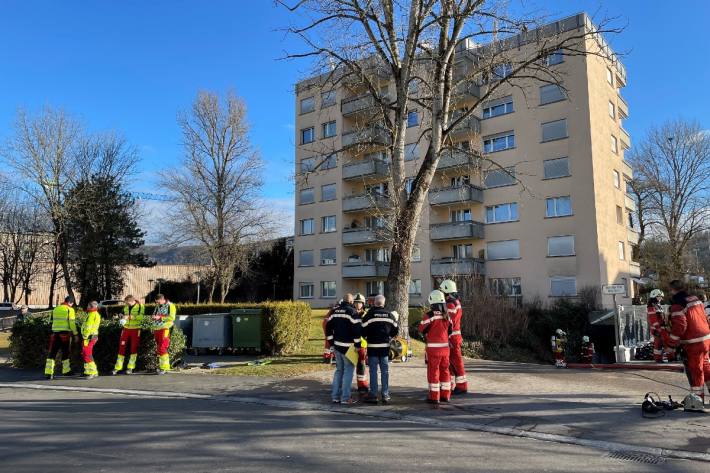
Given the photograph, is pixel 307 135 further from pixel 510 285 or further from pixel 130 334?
pixel 130 334

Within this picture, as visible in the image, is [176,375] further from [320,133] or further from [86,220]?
[320,133]

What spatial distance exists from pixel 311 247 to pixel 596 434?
133 ft

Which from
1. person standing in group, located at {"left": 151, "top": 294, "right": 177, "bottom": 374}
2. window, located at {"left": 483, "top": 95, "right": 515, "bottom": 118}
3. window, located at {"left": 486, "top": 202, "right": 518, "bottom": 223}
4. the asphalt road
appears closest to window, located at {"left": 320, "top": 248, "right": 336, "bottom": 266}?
window, located at {"left": 486, "top": 202, "right": 518, "bottom": 223}

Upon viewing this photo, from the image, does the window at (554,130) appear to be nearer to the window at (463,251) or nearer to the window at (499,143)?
the window at (499,143)

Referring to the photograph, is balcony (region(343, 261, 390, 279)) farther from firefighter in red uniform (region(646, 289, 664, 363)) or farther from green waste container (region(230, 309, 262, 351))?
firefighter in red uniform (region(646, 289, 664, 363))

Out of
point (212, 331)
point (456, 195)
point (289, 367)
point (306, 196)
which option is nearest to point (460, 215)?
point (456, 195)

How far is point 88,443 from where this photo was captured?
6.50 metres

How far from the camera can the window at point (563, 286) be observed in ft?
113

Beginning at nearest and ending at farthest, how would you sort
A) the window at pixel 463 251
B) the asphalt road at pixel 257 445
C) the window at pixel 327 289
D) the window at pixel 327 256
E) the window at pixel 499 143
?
the asphalt road at pixel 257 445 → the window at pixel 499 143 → the window at pixel 463 251 → the window at pixel 327 289 → the window at pixel 327 256

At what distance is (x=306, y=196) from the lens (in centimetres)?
4822

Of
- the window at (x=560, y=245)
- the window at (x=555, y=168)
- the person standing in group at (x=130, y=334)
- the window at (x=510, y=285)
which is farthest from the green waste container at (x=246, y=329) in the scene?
the window at (x=555, y=168)

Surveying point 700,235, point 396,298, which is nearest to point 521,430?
point 396,298

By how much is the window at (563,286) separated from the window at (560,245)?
5.13 ft

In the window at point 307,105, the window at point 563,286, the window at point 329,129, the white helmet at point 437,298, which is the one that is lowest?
the white helmet at point 437,298
